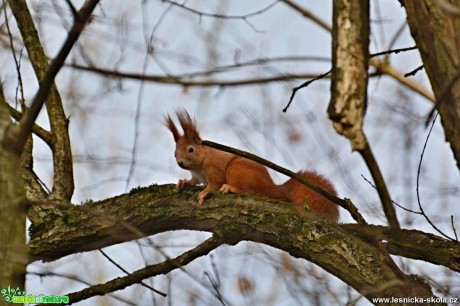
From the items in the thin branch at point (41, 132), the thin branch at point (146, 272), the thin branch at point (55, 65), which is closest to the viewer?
the thin branch at point (55, 65)

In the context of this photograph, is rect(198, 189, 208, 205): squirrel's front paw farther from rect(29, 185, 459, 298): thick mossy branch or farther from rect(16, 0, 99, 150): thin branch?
rect(16, 0, 99, 150): thin branch

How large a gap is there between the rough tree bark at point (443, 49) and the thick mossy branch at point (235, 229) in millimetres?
817

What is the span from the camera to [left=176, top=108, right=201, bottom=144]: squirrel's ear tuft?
4.51 metres

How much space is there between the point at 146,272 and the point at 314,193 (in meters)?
1.30

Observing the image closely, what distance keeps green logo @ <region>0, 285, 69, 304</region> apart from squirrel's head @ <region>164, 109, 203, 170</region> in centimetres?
159

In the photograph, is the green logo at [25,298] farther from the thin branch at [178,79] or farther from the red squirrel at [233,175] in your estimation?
the thin branch at [178,79]

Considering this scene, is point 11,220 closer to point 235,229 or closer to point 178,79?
point 235,229

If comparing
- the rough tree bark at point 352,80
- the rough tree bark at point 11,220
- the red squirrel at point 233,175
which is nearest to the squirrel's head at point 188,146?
the red squirrel at point 233,175

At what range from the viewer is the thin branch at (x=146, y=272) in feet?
9.90

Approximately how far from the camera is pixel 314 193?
4047mm

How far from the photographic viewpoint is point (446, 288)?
2.54m

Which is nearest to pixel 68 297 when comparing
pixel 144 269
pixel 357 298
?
pixel 144 269

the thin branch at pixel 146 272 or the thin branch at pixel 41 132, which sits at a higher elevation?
the thin branch at pixel 41 132

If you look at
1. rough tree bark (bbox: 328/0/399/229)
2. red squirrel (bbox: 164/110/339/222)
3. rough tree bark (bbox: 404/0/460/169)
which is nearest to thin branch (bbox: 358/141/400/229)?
rough tree bark (bbox: 328/0/399/229)
